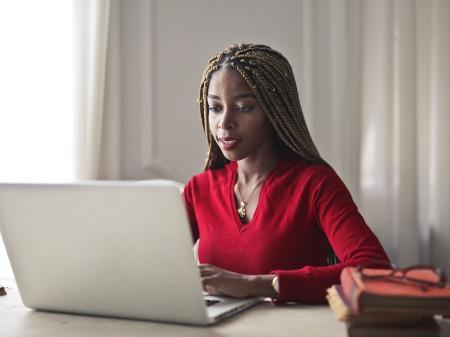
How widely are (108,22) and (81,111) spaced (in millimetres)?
445

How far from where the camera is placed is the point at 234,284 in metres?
1.37

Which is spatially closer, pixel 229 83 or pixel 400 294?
pixel 400 294

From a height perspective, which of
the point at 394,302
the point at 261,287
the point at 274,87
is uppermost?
the point at 274,87

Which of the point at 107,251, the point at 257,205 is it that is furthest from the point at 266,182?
the point at 107,251

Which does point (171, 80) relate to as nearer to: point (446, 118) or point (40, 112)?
point (40, 112)

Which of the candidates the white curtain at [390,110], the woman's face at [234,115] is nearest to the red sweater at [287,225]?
the woman's face at [234,115]

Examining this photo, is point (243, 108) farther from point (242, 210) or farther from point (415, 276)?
point (415, 276)

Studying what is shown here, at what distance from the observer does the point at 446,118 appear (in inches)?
114

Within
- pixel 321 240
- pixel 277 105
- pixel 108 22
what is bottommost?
pixel 321 240

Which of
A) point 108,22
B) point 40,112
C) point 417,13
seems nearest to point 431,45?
point 417,13

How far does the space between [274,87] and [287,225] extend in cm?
33

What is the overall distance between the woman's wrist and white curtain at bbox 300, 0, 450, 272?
1.70 meters

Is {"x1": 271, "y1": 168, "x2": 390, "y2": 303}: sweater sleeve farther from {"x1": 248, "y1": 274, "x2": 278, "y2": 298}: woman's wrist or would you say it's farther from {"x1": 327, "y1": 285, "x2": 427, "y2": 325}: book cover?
{"x1": 327, "y1": 285, "x2": 427, "y2": 325}: book cover

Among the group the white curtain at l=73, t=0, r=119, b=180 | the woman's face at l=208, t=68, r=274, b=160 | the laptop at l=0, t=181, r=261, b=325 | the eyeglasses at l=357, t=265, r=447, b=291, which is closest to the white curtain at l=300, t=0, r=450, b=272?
the white curtain at l=73, t=0, r=119, b=180
